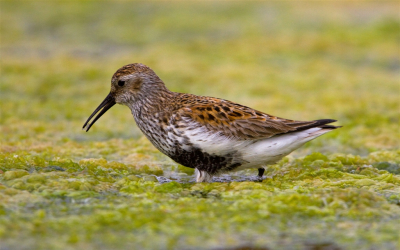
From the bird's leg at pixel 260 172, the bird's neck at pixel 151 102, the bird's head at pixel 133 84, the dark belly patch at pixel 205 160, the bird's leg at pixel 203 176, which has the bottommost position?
the bird's leg at pixel 203 176

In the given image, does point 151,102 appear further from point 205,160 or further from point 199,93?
point 199,93

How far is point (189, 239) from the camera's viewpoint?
394 cm

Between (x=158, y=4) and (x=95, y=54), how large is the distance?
4.60 meters

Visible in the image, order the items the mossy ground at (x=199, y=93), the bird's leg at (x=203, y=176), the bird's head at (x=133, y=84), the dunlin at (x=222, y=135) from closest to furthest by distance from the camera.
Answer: the mossy ground at (x=199, y=93) < the dunlin at (x=222, y=135) < the bird's leg at (x=203, y=176) < the bird's head at (x=133, y=84)

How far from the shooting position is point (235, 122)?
537 centimetres

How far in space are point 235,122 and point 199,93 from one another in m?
4.35

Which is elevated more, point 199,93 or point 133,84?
point 199,93

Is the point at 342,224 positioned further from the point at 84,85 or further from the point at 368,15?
the point at 368,15

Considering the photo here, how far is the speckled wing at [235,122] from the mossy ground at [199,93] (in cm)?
49

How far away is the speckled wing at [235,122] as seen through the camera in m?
5.30

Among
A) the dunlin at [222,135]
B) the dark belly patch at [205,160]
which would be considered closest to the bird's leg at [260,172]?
the dunlin at [222,135]

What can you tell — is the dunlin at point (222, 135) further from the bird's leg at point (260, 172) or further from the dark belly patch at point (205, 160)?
the bird's leg at point (260, 172)

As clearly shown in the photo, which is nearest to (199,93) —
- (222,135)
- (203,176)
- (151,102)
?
(151,102)

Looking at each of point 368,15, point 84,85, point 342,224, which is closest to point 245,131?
point 342,224
